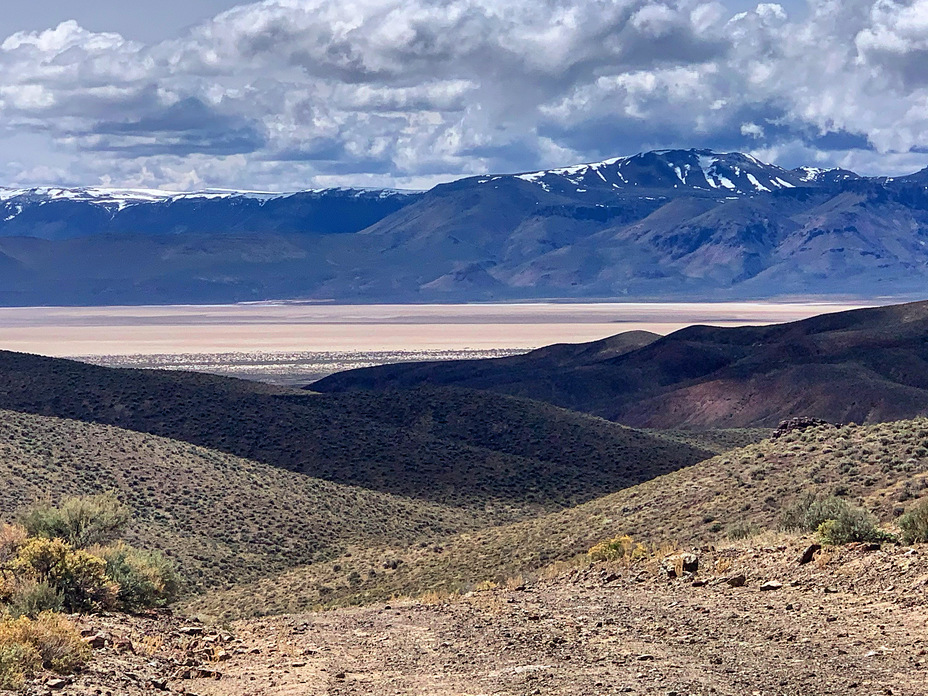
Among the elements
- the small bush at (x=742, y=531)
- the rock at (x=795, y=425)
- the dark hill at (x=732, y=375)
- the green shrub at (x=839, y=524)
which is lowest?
the dark hill at (x=732, y=375)

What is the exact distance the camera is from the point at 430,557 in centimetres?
3656

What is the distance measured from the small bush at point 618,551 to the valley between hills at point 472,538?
73 millimetres

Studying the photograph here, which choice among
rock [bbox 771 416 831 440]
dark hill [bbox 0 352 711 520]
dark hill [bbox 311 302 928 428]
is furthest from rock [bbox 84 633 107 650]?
dark hill [bbox 311 302 928 428]

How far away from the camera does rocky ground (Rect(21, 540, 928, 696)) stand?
14.0 metres

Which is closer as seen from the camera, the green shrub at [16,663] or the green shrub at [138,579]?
the green shrub at [16,663]

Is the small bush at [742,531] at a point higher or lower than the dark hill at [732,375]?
higher

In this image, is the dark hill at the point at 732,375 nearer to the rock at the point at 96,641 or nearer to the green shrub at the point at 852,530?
the green shrub at the point at 852,530

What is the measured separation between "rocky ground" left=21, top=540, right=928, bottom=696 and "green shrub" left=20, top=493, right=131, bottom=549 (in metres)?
4.99

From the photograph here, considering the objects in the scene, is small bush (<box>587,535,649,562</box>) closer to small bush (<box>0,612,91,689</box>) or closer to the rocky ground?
the rocky ground

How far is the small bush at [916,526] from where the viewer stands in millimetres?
19703

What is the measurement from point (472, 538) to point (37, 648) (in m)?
24.7

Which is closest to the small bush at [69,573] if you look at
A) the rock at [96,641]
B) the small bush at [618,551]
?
the rock at [96,641]

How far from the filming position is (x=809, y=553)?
20172 millimetres

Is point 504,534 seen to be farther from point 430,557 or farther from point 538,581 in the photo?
point 538,581
